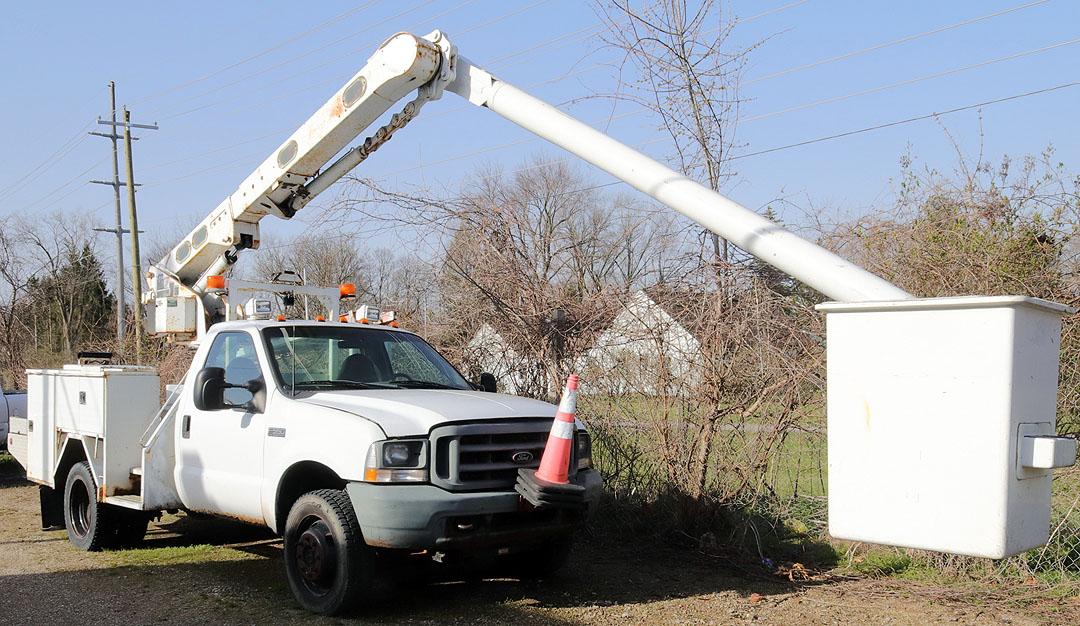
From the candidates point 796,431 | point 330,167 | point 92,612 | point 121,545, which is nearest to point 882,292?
point 796,431

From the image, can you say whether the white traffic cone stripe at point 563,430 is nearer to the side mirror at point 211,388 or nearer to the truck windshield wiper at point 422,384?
the truck windshield wiper at point 422,384

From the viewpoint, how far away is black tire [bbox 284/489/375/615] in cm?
611

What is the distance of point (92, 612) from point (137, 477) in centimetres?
182

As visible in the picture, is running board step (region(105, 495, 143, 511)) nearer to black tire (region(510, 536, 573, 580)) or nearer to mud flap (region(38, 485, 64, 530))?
mud flap (region(38, 485, 64, 530))

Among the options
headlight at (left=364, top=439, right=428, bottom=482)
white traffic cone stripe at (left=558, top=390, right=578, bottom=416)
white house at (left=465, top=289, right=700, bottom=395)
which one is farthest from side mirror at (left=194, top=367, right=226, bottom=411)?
white house at (left=465, top=289, right=700, bottom=395)

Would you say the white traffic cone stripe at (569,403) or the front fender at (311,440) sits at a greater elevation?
the white traffic cone stripe at (569,403)

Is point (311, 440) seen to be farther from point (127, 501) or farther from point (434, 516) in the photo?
point (127, 501)

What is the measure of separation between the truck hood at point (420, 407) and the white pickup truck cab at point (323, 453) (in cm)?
1

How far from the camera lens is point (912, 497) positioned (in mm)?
3883

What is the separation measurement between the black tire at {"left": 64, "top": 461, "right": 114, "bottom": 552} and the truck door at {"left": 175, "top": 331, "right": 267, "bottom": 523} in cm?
128

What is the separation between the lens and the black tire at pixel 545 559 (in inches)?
285

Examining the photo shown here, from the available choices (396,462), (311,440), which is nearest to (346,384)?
(311,440)

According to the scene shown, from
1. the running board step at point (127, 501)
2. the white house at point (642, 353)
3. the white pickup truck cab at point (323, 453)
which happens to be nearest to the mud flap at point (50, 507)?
the white pickup truck cab at point (323, 453)

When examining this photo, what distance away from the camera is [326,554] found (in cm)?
627
